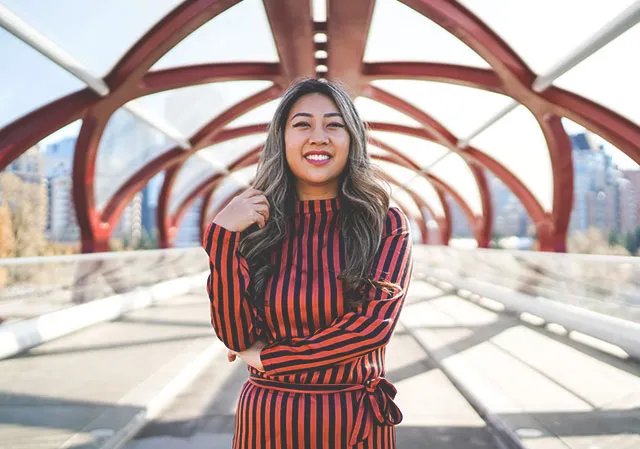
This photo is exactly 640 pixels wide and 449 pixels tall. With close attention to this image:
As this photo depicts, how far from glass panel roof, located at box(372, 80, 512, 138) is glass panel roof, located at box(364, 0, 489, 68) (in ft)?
4.91

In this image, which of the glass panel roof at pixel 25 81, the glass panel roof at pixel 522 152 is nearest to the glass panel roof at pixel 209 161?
the glass panel roof at pixel 522 152

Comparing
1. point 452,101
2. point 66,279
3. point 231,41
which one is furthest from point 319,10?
point 66,279

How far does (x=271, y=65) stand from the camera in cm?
1284

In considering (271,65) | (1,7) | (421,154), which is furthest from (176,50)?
(421,154)

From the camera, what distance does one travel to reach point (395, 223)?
1583mm

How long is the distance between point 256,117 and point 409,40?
744 cm

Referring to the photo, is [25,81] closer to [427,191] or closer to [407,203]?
[427,191]

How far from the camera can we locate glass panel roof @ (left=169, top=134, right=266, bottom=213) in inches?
805

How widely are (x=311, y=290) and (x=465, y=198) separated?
935 inches

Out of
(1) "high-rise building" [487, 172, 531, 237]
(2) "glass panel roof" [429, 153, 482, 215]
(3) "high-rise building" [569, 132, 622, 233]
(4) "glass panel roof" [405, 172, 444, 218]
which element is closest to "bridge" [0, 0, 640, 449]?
(2) "glass panel roof" [429, 153, 482, 215]

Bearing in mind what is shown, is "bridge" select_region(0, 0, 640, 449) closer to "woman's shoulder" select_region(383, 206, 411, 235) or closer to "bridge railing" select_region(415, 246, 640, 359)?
"bridge railing" select_region(415, 246, 640, 359)

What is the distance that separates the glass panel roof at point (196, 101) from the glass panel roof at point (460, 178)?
380 inches

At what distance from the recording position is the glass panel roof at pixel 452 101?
13641 mm

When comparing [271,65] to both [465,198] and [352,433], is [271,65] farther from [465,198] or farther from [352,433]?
[465,198]
